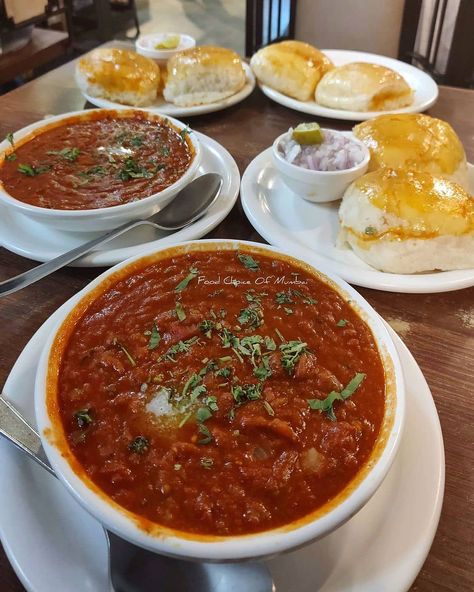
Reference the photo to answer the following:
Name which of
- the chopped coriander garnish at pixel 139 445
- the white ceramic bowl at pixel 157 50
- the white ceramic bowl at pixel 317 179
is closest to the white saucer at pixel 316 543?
the chopped coriander garnish at pixel 139 445

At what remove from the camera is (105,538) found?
97cm

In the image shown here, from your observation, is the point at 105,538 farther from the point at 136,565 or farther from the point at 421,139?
the point at 421,139

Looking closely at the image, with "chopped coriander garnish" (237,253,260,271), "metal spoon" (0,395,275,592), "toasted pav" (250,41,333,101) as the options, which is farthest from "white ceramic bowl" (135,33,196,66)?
"metal spoon" (0,395,275,592)

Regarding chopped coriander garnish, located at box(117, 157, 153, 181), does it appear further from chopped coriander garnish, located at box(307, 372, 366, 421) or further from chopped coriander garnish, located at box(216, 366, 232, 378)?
chopped coriander garnish, located at box(307, 372, 366, 421)

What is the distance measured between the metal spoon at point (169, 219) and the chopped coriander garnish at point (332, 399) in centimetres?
87

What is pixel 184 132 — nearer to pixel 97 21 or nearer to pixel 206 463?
pixel 206 463

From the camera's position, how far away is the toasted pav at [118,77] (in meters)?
2.59

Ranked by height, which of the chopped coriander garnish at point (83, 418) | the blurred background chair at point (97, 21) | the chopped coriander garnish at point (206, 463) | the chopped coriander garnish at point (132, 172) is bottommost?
the blurred background chair at point (97, 21)

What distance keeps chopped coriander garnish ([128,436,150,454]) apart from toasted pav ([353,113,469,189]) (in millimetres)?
1391

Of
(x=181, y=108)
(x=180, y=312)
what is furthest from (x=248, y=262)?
(x=181, y=108)

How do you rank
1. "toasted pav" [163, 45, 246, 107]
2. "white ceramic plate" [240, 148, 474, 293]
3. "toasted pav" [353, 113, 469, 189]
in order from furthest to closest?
"toasted pav" [163, 45, 246, 107] < "toasted pav" [353, 113, 469, 189] < "white ceramic plate" [240, 148, 474, 293]

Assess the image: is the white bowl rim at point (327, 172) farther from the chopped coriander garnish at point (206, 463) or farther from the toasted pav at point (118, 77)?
the chopped coriander garnish at point (206, 463)

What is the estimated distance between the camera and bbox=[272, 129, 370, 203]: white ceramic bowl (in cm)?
183

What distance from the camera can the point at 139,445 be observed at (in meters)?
0.99
